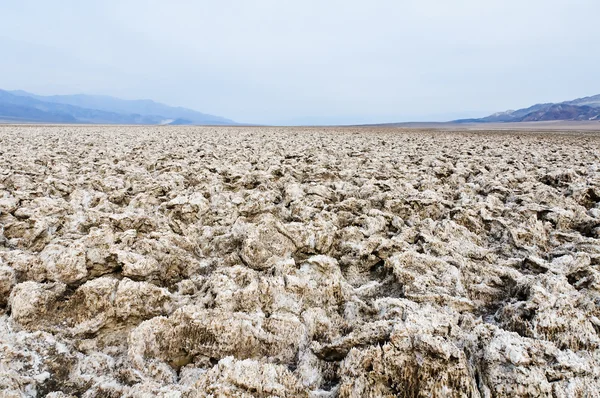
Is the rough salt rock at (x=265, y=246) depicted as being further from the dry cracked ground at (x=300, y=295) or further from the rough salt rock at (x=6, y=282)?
the rough salt rock at (x=6, y=282)

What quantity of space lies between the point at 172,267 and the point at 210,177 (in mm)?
2677

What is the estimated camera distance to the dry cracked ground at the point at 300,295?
1295 mm

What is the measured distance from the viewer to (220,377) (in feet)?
4.11

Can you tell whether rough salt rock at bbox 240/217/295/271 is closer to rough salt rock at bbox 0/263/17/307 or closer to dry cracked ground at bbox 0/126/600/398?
dry cracked ground at bbox 0/126/600/398

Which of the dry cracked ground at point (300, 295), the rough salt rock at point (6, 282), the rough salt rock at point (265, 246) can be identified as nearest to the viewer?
the dry cracked ground at point (300, 295)

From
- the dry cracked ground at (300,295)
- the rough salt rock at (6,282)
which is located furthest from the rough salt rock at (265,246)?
the rough salt rock at (6,282)

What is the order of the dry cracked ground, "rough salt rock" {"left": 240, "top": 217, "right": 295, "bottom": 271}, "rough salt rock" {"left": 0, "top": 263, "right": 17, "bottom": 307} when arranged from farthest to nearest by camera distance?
"rough salt rock" {"left": 240, "top": 217, "right": 295, "bottom": 271}, "rough salt rock" {"left": 0, "top": 263, "right": 17, "bottom": 307}, the dry cracked ground

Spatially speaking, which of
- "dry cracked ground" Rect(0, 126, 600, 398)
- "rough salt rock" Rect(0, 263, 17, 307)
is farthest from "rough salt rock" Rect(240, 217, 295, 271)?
"rough salt rock" Rect(0, 263, 17, 307)

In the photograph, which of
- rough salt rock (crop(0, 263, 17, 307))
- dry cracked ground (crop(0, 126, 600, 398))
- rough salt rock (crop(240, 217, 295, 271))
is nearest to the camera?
dry cracked ground (crop(0, 126, 600, 398))

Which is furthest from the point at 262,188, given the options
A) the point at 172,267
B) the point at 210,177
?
the point at 172,267

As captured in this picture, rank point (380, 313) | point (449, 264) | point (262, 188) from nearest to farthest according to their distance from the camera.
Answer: point (380, 313), point (449, 264), point (262, 188)

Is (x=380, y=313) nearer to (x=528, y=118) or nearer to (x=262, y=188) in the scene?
(x=262, y=188)

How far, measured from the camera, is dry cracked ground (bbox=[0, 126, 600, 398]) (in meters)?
1.29

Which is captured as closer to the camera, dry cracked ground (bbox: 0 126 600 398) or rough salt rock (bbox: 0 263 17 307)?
dry cracked ground (bbox: 0 126 600 398)
